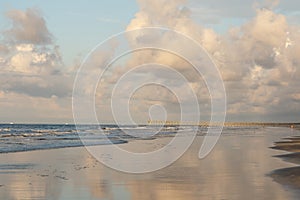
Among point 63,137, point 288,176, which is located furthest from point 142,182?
point 63,137

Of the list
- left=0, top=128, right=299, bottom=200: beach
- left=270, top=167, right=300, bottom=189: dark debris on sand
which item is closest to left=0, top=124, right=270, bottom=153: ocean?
left=0, top=128, right=299, bottom=200: beach

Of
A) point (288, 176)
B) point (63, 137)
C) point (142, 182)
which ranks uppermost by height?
point (63, 137)

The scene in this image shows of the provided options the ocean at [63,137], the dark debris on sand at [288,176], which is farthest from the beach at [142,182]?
the ocean at [63,137]

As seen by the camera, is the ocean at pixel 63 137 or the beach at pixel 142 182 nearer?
the beach at pixel 142 182

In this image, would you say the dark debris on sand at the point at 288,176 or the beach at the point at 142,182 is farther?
the dark debris on sand at the point at 288,176

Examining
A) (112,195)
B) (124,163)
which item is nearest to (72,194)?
(112,195)

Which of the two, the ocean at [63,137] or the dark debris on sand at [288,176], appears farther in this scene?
the ocean at [63,137]

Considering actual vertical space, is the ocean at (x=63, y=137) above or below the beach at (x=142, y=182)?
above

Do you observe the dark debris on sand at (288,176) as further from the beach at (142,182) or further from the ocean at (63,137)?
the ocean at (63,137)

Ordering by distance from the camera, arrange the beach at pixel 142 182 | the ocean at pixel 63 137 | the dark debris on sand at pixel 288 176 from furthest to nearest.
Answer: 1. the ocean at pixel 63 137
2. the dark debris on sand at pixel 288 176
3. the beach at pixel 142 182

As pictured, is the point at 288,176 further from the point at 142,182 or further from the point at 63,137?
the point at 63,137

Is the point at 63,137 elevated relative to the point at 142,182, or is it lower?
elevated

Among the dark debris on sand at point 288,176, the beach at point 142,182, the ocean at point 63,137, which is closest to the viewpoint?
the beach at point 142,182

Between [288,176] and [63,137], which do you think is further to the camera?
[63,137]
